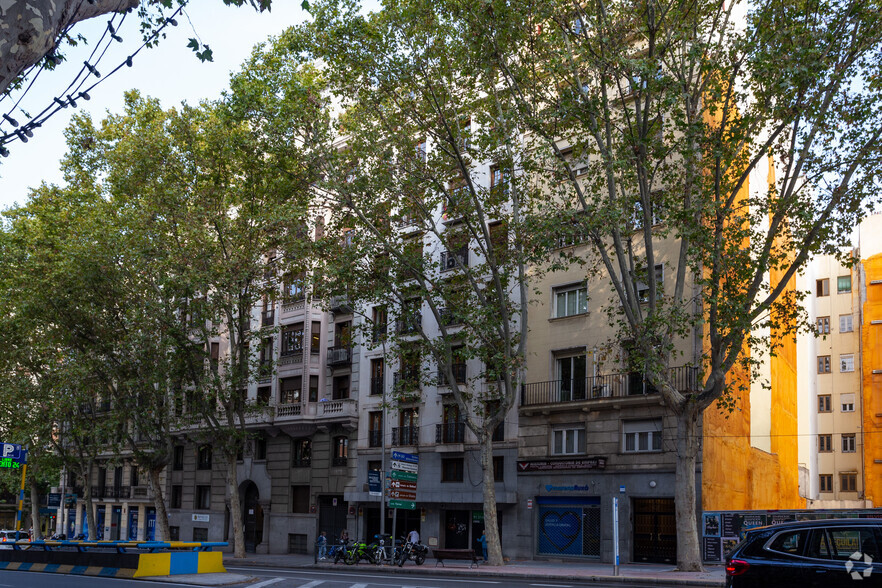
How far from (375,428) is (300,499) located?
628 centimetres

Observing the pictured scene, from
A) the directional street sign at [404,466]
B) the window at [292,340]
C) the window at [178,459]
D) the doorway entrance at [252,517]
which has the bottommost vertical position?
the doorway entrance at [252,517]

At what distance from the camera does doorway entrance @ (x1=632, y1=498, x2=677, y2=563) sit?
27812mm

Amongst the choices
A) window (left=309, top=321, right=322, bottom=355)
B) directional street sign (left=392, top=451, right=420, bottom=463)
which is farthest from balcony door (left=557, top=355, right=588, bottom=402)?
window (left=309, top=321, right=322, bottom=355)

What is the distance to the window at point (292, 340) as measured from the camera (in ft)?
141

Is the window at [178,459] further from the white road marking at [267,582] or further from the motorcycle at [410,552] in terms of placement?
the white road marking at [267,582]

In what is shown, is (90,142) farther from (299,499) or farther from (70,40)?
(70,40)

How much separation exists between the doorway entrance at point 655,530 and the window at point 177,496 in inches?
1213

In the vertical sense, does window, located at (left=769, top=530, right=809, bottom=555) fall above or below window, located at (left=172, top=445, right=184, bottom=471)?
above

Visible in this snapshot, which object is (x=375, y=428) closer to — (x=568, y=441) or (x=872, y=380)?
(x=568, y=441)

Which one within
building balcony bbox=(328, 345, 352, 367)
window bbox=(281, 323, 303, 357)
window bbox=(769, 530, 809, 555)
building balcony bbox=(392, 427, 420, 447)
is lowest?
window bbox=(769, 530, 809, 555)

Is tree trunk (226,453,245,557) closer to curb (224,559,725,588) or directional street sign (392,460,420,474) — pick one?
curb (224,559,725,588)

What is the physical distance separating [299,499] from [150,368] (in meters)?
Answer: 10.8

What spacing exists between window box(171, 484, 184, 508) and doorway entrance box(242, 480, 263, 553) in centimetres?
671

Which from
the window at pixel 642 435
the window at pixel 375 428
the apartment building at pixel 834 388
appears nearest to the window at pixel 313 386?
the window at pixel 375 428
